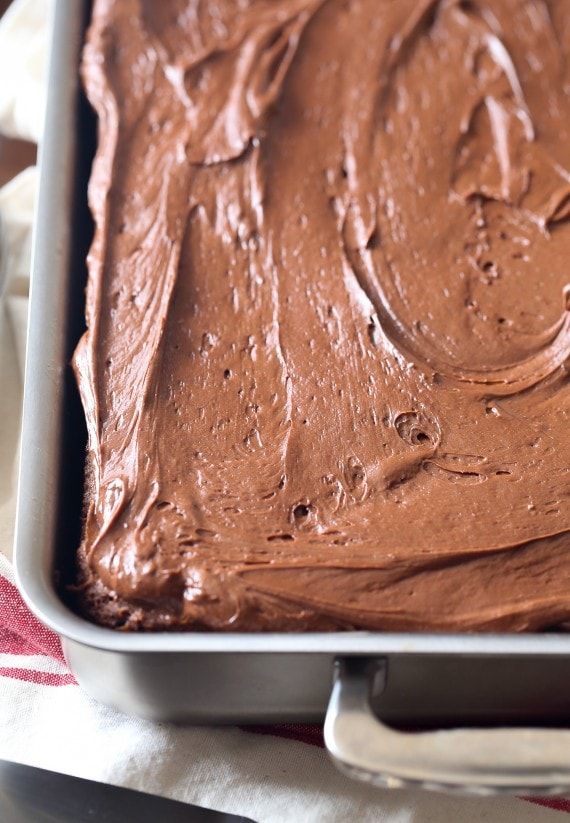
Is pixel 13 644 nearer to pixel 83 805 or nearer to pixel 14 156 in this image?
pixel 83 805

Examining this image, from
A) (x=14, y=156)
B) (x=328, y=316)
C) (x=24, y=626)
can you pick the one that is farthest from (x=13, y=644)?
(x=14, y=156)

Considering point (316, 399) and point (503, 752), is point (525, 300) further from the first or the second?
point (503, 752)

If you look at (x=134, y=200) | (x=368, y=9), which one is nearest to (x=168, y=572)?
(x=134, y=200)

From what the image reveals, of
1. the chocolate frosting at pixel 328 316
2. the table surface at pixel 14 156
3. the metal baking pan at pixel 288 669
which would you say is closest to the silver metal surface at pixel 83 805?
the metal baking pan at pixel 288 669

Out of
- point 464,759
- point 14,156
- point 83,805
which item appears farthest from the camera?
point 14,156

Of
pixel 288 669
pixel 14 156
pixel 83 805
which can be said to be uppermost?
pixel 14 156

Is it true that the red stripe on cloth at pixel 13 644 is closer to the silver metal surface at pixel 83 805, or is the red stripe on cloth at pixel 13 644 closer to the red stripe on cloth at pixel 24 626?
the red stripe on cloth at pixel 24 626
